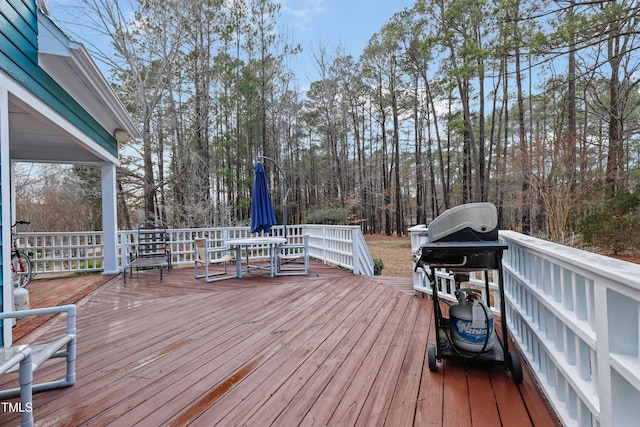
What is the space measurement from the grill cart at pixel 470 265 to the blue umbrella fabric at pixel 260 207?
401 centimetres

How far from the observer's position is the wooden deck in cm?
154

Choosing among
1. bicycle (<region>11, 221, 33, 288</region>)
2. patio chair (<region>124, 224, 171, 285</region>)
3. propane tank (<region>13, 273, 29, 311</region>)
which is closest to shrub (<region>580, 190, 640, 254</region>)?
patio chair (<region>124, 224, 171, 285</region>)

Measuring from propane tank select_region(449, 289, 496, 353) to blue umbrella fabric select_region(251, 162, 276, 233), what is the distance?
163 inches

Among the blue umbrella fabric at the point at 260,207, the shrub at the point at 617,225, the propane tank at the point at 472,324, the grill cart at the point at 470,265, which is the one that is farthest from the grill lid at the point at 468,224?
the shrub at the point at 617,225

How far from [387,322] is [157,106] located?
10.5m

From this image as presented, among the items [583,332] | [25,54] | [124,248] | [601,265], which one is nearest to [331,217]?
[124,248]

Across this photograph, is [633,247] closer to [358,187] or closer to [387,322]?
[387,322]

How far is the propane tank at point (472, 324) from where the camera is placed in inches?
73.9

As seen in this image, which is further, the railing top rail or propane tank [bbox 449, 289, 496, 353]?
propane tank [bbox 449, 289, 496, 353]

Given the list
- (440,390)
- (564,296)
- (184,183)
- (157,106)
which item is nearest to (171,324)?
(440,390)

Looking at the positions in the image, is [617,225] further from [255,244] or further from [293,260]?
[255,244]

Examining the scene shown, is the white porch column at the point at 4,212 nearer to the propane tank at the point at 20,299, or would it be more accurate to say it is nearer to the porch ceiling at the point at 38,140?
the porch ceiling at the point at 38,140

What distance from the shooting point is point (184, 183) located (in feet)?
34.9

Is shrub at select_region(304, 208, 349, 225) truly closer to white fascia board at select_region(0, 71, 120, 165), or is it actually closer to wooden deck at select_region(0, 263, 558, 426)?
white fascia board at select_region(0, 71, 120, 165)
